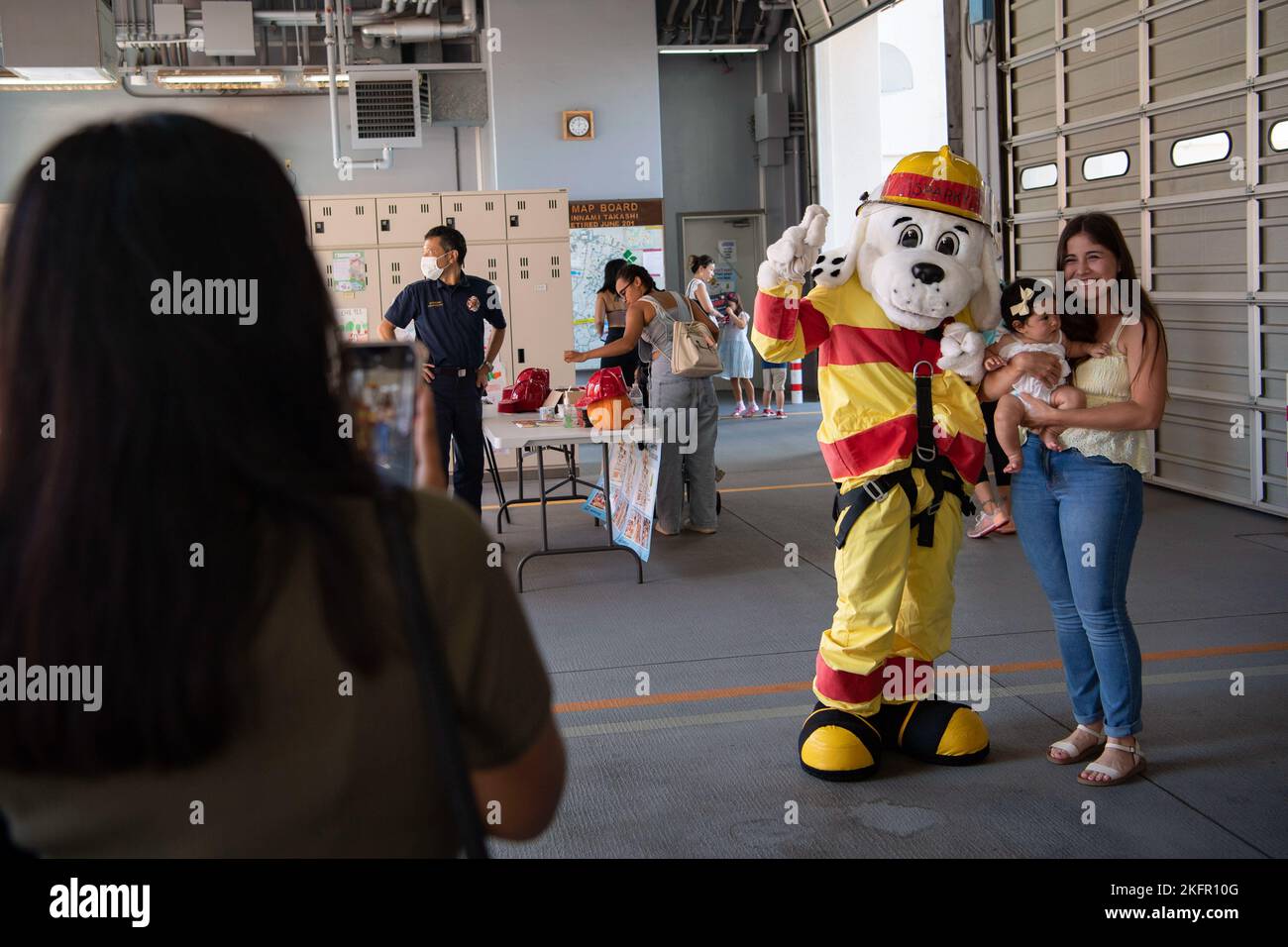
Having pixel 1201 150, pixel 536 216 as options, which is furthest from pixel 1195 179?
pixel 536 216

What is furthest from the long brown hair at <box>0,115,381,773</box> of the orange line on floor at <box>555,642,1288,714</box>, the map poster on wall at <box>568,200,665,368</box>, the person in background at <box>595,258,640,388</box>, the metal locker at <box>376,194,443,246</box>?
the map poster on wall at <box>568,200,665,368</box>

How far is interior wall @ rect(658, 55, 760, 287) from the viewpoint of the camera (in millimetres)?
16906

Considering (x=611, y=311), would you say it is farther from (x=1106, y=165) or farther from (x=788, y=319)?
(x=788, y=319)

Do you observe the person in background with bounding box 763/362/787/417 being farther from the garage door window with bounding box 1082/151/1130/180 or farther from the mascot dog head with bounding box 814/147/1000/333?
the mascot dog head with bounding box 814/147/1000/333

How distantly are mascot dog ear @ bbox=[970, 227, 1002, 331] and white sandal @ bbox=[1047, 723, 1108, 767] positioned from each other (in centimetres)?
134

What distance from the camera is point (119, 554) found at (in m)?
0.95

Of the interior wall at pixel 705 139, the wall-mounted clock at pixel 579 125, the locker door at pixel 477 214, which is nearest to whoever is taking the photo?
the locker door at pixel 477 214

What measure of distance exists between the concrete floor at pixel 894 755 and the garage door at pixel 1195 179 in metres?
0.66

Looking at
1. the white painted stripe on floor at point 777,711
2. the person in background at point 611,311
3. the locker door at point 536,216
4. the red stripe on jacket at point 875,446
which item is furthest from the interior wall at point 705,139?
the red stripe on jacket at point 875,446

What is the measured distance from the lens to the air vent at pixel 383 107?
13.1 m

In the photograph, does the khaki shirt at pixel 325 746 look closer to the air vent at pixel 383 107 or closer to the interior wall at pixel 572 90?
the air vent at pixel 383 107

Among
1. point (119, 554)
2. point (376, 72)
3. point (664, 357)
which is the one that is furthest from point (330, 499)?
point (376, 72)

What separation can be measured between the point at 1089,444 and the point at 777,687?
5.45 feet

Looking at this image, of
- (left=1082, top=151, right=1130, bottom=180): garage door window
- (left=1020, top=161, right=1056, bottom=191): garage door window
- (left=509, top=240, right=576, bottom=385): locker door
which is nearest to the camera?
(left=1082, top=151, right=1130, bottom=180): garage door window
